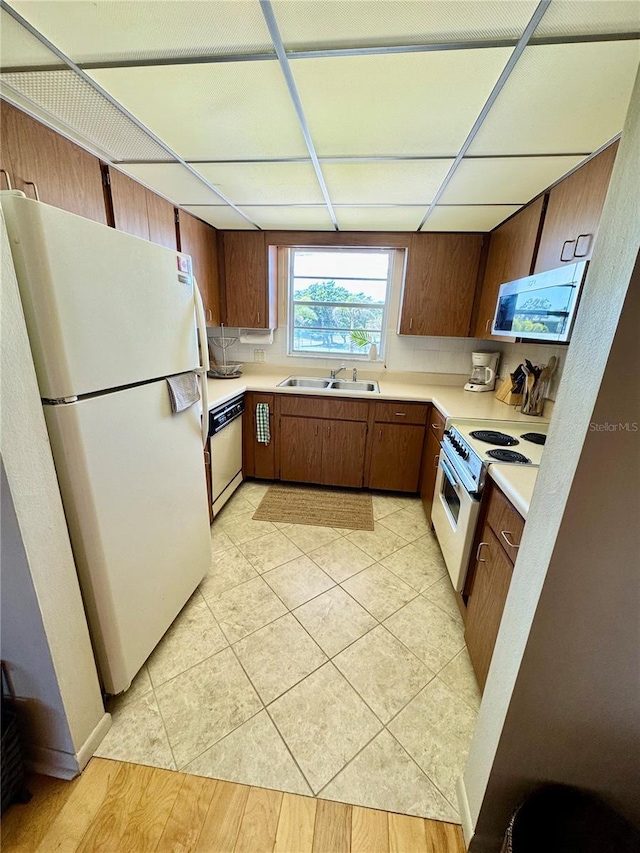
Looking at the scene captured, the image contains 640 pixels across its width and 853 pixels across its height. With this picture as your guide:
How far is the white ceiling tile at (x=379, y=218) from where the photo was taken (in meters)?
2.31

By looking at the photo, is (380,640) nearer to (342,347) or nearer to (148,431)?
(148,431)

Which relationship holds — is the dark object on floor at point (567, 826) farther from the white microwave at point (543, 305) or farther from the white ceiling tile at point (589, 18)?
the white ceiling tile at point (589, 18)

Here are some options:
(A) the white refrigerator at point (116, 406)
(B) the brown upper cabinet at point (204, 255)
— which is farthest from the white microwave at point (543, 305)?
(B) the brown upper cabinet at point (204, 255)

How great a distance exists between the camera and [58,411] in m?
0.97

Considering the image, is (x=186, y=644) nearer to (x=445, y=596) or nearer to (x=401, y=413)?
(x=445, y=596)

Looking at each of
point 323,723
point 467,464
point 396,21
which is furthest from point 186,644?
point 396,21

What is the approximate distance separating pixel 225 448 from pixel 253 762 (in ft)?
5.90

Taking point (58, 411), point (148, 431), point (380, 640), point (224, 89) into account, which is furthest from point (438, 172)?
point (380, 640)

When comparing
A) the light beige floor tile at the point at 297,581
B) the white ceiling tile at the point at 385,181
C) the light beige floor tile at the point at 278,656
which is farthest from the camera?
the light beige floor tile at the point at 297,581

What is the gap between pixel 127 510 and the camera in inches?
48.0

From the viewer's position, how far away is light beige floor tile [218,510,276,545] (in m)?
2.38

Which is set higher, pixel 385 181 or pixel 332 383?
pixel 385 181

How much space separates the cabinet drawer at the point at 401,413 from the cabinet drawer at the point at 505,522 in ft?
4.46

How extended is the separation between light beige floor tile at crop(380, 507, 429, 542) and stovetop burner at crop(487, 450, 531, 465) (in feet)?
3.68
